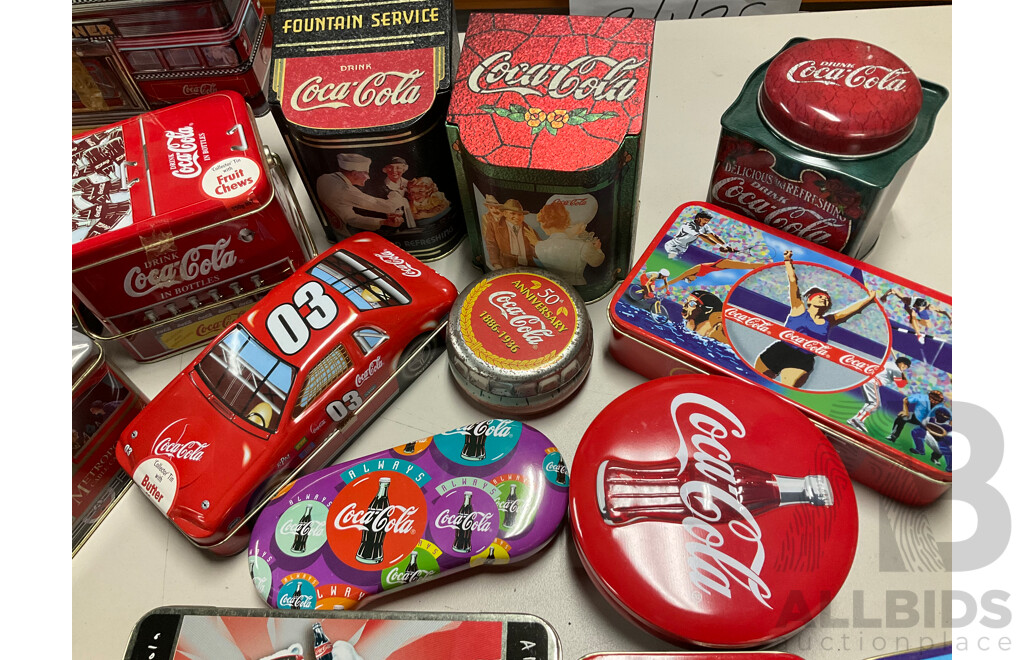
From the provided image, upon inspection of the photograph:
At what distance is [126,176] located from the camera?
1.36 m

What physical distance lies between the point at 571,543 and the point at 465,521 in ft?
0.70

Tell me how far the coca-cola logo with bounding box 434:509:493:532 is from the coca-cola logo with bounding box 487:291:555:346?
0.33m

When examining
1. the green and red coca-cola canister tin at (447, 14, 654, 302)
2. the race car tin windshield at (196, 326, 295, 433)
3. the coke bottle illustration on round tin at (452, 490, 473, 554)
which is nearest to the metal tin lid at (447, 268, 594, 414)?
the green and red coca-cola canister tin at (447, 14, 654, 302)

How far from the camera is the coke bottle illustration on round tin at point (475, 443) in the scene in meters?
1.29

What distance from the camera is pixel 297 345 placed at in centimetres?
133

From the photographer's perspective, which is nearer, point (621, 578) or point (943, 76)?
point (621, 578)

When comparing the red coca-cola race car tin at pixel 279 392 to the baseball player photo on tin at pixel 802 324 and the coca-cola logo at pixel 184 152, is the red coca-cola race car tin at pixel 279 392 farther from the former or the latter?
the baseball player photo on tin at pixel 802 324

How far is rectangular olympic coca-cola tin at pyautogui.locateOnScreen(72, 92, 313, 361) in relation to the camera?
4.27 feet

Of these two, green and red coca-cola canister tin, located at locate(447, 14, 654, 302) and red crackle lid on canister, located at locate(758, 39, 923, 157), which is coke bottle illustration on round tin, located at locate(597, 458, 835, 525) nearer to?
green and red coca-cola canister tin, located at locate(447, 14, 654, 302)

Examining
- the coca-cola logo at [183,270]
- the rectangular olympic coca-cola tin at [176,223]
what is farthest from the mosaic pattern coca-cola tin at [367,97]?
the coca-cola logo at [183,270]

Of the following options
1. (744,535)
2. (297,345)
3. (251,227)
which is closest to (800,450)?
(744,535)

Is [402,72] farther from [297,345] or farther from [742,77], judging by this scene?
[742,77]

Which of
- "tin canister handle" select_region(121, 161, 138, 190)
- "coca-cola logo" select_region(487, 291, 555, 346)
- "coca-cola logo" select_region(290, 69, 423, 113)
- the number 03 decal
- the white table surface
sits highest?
"coca-cola logo" select_region(290, 69, 423, 113)
